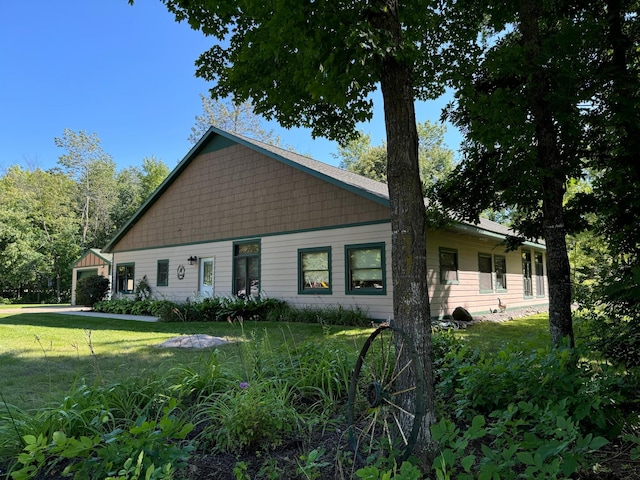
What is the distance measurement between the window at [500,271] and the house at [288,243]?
0.12 feet

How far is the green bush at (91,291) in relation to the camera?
59.2ft

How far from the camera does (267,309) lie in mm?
12203

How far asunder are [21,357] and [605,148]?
9113 mm

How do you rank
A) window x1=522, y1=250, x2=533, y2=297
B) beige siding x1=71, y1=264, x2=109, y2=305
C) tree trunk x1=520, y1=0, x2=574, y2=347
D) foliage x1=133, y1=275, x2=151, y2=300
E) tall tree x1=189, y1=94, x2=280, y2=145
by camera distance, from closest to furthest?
tree trunk x1=520, y1=0, x2=574, y2=347
foliage x1=133, y1=275, x2=151, y2=300
window x1=522, y1=250, x2=533, y2=297
beige siding x1=71, y1=264, x2=109, y2=305
tall tree x1=189, y1=94, x2=280, y2=145

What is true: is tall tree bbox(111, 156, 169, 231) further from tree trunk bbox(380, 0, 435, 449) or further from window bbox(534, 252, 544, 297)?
tree trunk bbox(380, 0, 435, 449)

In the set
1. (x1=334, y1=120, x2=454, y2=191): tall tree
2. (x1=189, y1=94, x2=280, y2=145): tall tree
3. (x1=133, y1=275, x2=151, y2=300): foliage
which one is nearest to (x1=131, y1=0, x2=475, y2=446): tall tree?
(x1=133, y1=275, x2=151, y2=300): foliage

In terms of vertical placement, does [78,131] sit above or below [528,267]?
above

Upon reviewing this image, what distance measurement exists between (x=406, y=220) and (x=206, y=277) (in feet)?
43.6

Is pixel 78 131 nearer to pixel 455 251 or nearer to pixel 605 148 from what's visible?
pixel 455 251

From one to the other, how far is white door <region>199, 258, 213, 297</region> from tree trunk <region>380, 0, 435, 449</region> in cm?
1274

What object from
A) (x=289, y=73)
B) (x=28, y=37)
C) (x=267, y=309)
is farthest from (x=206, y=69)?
(x=28, y=37)

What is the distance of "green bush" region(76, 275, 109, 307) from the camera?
18047 mm

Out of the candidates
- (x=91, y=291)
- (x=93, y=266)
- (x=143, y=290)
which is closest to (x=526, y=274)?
(x=143, y=290)

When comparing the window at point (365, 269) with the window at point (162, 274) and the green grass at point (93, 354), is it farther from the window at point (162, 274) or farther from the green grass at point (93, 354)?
the window at point (162, 274)
